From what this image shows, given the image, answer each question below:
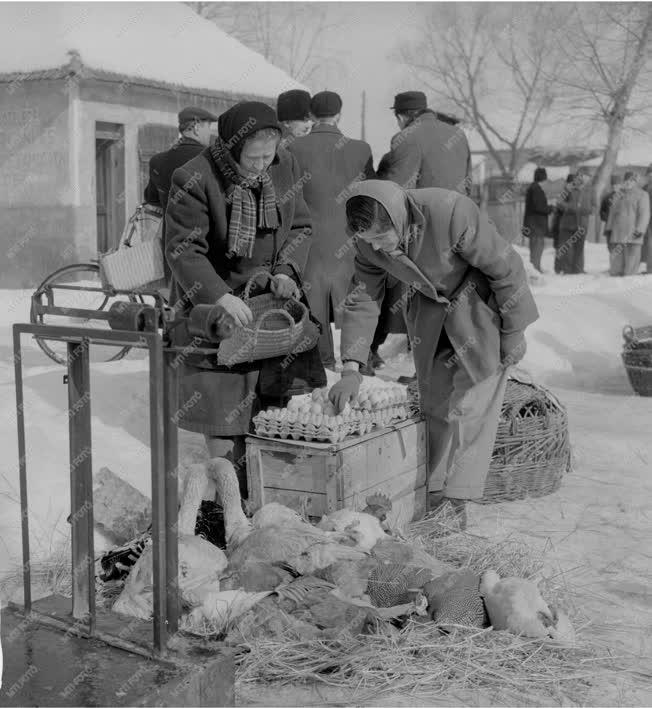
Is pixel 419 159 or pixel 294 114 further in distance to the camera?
pixel 419 159

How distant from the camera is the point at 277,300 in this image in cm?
445

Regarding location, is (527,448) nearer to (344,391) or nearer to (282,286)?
(344,391)

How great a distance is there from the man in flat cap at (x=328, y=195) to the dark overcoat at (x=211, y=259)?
Result: 3.99 feet

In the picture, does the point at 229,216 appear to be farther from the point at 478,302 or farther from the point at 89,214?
the point at 89,214

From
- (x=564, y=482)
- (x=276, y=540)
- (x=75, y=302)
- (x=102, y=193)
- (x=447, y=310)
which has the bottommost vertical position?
(x=564, y=482)

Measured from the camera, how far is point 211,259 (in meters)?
4.52

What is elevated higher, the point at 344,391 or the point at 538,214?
the point at 538,214

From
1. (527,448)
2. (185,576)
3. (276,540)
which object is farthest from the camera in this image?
(527,448)

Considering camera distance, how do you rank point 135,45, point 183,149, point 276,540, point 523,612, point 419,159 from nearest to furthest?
point 523,612 < point 276,540 < point 183,149 < point 419,159 < point 135,45

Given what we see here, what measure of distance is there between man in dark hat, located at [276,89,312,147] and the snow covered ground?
1.82 m

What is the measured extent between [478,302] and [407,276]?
1.16ft

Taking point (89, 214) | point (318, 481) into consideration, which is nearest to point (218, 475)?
point (318, 481)

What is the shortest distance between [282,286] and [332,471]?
0.89m

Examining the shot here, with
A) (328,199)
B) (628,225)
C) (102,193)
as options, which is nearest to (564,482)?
(328,199)
